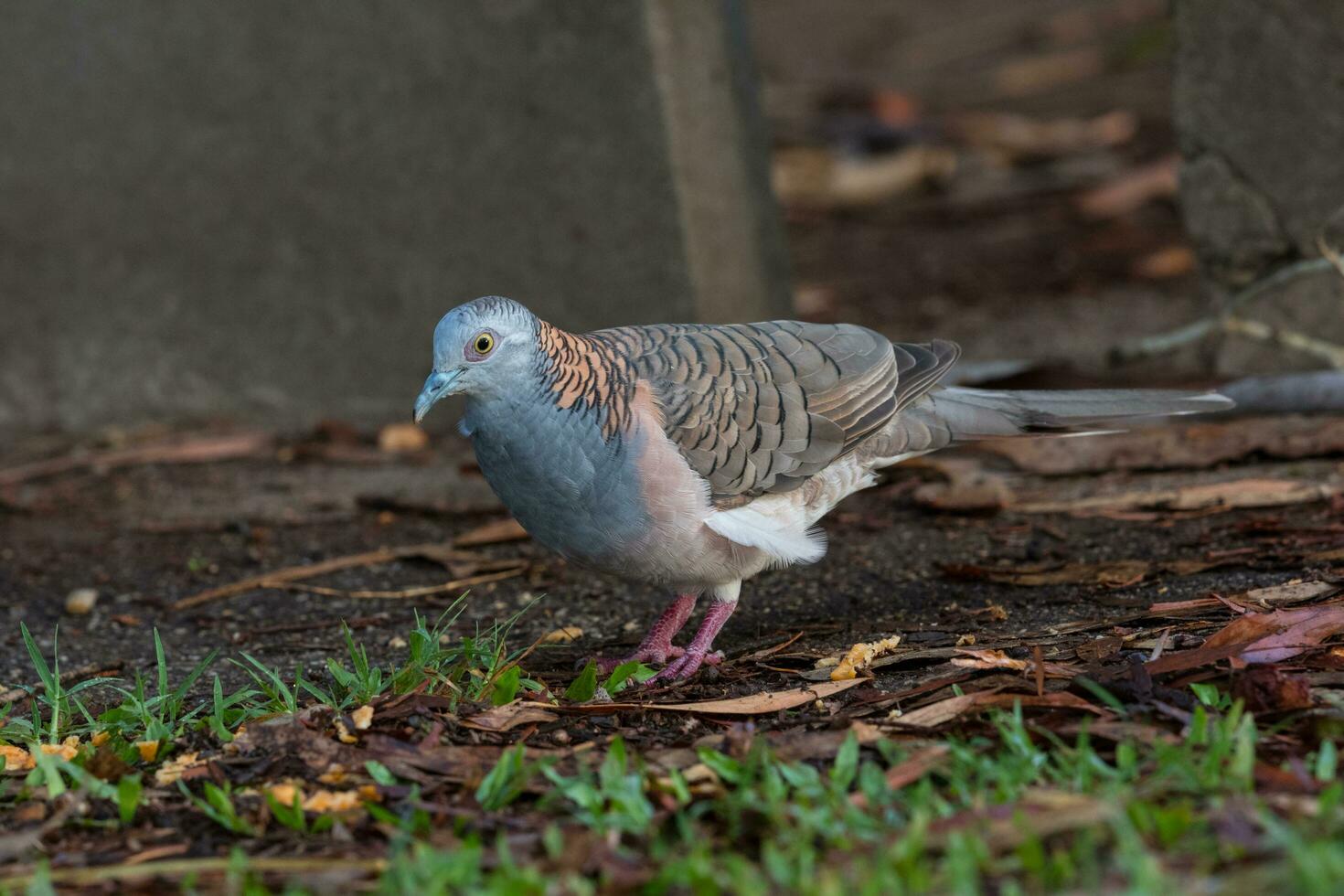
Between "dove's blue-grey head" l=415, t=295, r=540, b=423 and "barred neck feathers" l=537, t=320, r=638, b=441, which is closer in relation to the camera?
"dove's blue-grey head" l=415, t=295, r=540, b=423

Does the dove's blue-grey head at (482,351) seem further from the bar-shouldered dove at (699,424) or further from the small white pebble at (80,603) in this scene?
the small white pebble at (80,603)

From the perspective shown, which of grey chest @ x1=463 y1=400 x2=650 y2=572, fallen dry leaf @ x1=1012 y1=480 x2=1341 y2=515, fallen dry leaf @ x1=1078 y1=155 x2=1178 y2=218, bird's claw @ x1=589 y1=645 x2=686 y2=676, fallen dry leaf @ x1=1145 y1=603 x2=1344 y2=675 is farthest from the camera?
fallen dry leaf @ x1=1078 y1=155 x2=1178 y2=218

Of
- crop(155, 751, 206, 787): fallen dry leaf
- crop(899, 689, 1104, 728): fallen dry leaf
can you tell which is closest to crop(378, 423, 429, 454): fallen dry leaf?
crop(155, 751, 206, 787): fallen dry leaf

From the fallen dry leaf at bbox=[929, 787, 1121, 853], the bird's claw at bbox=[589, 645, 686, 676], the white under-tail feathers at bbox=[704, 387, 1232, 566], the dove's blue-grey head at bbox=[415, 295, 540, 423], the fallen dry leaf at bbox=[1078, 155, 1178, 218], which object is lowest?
the bird's claw at bbox=[589, 645, 686, 676]

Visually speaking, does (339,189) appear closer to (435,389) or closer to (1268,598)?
(435,389)

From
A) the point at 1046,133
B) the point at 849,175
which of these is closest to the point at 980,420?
the point at 849,175

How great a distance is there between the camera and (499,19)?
618 cm

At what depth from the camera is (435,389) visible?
3.65 m

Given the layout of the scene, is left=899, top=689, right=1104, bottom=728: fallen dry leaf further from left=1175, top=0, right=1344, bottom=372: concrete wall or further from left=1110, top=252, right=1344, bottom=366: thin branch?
left=1175, top=0, right=1344, bottom=372: concrete wall

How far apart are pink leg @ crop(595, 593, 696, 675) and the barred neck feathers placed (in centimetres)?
70

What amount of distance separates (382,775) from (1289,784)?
177cm

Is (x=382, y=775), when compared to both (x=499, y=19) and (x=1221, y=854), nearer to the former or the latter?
(x=1221, y=854)

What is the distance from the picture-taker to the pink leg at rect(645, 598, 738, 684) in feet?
13.0

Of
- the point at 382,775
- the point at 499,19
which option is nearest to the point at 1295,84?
the point at 499,19
